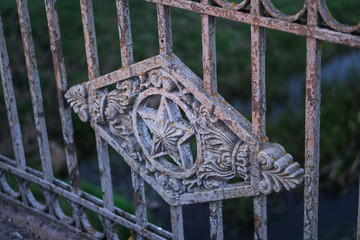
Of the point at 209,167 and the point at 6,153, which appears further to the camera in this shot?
the point at 6,153

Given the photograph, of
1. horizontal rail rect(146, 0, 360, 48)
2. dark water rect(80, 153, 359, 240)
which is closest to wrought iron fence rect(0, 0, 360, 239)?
horizontal rail rect(146, 0, 360, 48)

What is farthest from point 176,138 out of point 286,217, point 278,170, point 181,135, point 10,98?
point 286,217

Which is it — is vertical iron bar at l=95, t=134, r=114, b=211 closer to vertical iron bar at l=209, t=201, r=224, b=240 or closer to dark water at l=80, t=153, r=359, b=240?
vertical iron bar at l=209, t=201, r=224, b=240

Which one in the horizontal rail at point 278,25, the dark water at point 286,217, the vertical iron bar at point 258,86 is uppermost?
the horizontal rail at point 278,25

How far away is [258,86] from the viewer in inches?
75.1

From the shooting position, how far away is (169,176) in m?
2.40

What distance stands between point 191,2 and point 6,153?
3.69 m

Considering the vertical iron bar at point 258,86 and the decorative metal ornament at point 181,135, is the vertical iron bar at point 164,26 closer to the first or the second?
the decorative metal ornament at point 181,135

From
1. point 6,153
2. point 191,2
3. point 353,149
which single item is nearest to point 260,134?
point 191,2

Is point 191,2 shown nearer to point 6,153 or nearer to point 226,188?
point 226,188

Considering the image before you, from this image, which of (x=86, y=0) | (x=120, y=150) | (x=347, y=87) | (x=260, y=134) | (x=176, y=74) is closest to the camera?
(x=260, y=134)

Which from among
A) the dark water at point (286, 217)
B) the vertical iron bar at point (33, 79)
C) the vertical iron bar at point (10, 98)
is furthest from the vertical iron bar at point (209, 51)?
the dark water at point (286, 217)

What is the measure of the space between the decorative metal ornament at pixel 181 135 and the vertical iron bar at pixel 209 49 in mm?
45

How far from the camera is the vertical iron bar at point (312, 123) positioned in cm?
172
